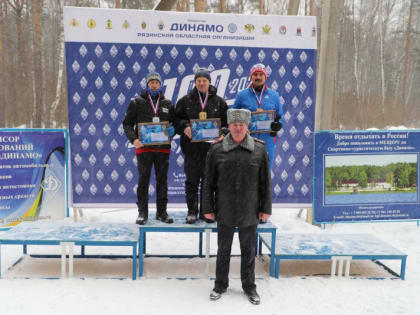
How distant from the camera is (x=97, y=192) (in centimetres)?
607

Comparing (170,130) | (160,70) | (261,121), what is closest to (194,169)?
(170,130)

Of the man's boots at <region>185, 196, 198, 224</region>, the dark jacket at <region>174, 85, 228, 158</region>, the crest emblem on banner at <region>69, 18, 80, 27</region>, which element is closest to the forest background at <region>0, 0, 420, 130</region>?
the crest emblem on banner at <region>69, 18, 80, 27</region>

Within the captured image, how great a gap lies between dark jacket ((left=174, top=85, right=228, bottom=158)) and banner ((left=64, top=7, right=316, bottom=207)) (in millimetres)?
1877

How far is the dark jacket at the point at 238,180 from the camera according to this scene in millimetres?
3570

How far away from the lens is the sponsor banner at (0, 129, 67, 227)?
5.78 metres

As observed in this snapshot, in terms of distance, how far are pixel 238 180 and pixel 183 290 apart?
55.2 inches

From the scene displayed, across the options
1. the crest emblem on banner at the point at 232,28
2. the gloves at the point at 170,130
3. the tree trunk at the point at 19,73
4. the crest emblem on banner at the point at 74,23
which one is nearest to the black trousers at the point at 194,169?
the gloves at the point at 170,130

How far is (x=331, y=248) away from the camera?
451 cm

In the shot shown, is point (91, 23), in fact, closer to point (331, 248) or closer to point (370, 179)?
point (331, 248)

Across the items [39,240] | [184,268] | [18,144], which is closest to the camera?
[39,240]

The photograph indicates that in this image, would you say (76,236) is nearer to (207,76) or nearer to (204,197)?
(204,197)

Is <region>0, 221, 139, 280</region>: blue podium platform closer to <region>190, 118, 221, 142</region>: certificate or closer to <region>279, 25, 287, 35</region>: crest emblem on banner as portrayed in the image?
<region>190, 118, 221, 142</region>: certificate

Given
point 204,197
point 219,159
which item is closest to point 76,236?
point 204,197

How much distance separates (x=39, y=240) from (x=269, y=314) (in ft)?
8.71
